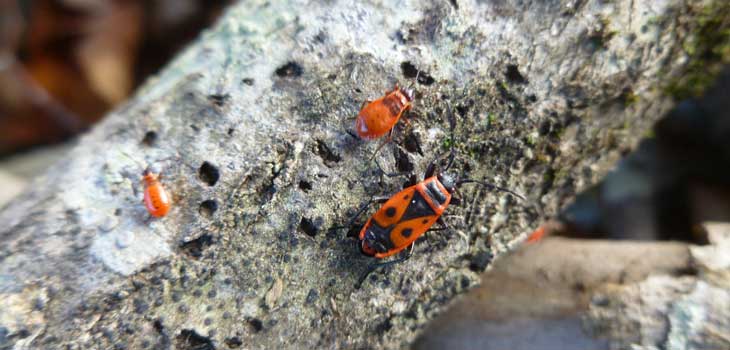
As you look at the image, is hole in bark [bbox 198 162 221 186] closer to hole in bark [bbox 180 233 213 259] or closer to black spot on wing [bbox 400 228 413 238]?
hole in bark [bbox 180 233 213 259]

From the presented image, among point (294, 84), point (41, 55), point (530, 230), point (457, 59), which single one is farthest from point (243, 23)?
point (41, 55)

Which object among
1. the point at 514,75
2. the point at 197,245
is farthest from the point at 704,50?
the point at 197,245

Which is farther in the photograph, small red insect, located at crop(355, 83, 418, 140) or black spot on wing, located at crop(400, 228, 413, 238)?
black spot on wing, located at crop(400, 228, 413, 238)

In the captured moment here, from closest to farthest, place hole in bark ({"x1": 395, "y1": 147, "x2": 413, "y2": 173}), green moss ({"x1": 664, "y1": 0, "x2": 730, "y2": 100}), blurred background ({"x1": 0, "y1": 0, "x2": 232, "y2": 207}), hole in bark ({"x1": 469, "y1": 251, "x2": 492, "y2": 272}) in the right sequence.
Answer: hole in bark ({"x1": 395, "y1": 147, "x2": 413, "y2": 173}) → hole in bark ({"x1": 469, "y1": 251, "x2": 492, "y2": 272}) → green moss ({"x1": 664, "y1": 0, "x2": 730, "y2": 100}) → blurred background ({"x1": 0, "y1": 0, "x2": 232, "y2": 207})

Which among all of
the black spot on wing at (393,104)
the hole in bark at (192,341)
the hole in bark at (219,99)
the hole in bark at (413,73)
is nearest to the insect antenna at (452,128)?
the hole in bark at (413,73)

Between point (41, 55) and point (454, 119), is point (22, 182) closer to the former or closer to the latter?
point (41, 55)

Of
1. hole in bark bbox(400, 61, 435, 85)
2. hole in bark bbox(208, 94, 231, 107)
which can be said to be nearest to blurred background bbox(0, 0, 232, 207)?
hole in bark bbox(208, 94, 231, 107)
